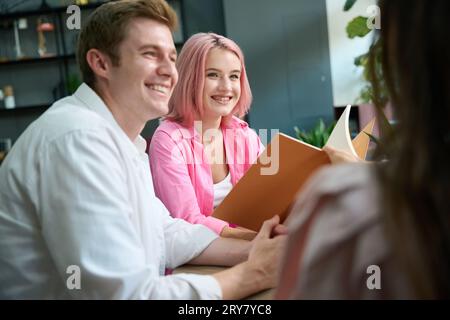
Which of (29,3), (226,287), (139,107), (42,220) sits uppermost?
(29,3)

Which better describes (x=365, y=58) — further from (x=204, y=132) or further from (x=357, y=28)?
(x=357, y=28)

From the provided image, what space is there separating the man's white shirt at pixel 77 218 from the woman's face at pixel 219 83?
75 centimetres

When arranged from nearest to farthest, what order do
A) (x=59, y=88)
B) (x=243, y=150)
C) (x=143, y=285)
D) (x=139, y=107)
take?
(x=143, y=285) → (x=139, y=107) → (x=243, y=150) → (x=59, y=88)

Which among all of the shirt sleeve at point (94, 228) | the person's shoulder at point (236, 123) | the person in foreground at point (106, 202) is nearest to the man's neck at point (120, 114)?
the person in foreground at point (106, 202)

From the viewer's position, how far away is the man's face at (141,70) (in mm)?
1037

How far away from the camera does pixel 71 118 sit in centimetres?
83

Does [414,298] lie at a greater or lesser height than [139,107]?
lesser

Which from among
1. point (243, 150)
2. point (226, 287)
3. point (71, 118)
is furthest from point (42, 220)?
point (243, 150)

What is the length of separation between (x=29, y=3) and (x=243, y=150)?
445cm

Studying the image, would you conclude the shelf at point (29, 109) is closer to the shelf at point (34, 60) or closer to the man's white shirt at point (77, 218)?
the shelf at point (34, 60)

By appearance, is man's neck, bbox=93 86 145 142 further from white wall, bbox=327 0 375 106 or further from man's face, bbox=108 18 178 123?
Answer: white wall, bbox=327 0 375 106

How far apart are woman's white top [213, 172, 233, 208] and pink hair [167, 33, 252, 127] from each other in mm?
218
